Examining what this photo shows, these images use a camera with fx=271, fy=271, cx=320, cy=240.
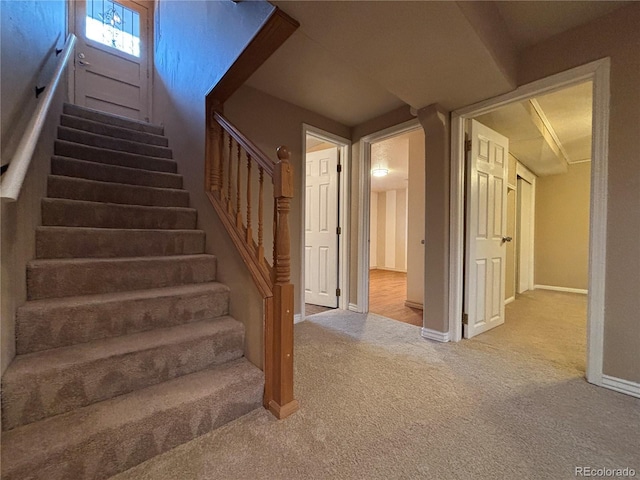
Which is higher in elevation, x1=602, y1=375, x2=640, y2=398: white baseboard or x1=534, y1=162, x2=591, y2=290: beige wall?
x1=534, y1=162, x2=591, y2=290: beige wall

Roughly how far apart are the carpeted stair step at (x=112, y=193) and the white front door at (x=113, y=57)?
7.60 ft

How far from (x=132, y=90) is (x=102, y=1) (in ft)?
3.96

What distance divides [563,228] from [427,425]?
18.1ft

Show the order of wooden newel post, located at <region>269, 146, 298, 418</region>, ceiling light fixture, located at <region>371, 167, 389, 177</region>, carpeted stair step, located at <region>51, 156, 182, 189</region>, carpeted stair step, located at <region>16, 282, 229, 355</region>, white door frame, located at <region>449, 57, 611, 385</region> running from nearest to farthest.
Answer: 1. carpeted stair step, located at <region>16, 282, 229, 355</region>
2. wooden newel post, located at <region>269, 146, 298, 418</region>
3. white door frame, located at <region>449, 57, 611, 385</region>
4. carpeted stair step, located at <region>51, 156, 182, 189</region>
5. ceiling light fixture, located at <region>371, 167, 389, 177</region>

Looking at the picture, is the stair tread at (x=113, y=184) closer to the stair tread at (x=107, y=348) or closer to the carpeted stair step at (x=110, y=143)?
the carpeted stair step at (x=110, y=143)

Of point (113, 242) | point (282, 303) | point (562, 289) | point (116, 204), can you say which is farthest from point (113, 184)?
point (562, 289)

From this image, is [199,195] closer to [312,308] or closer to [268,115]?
[268,115]

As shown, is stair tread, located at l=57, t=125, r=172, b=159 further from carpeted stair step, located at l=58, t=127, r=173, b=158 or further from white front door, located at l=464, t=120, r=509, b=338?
white front door, located at l=464, t=120, r=509, b=338

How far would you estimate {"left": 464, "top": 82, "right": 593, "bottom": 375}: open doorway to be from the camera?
98.3 inches

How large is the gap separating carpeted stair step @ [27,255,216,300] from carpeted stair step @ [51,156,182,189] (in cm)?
98

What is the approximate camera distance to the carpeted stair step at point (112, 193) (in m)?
1.91

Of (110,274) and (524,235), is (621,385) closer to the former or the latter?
(110,274)

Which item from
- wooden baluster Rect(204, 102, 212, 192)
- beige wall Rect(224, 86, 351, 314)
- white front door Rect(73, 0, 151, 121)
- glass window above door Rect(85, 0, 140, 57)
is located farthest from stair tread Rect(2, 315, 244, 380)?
glass window above door Rect(85, 0, 140, 57)

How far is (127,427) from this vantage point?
106cm
